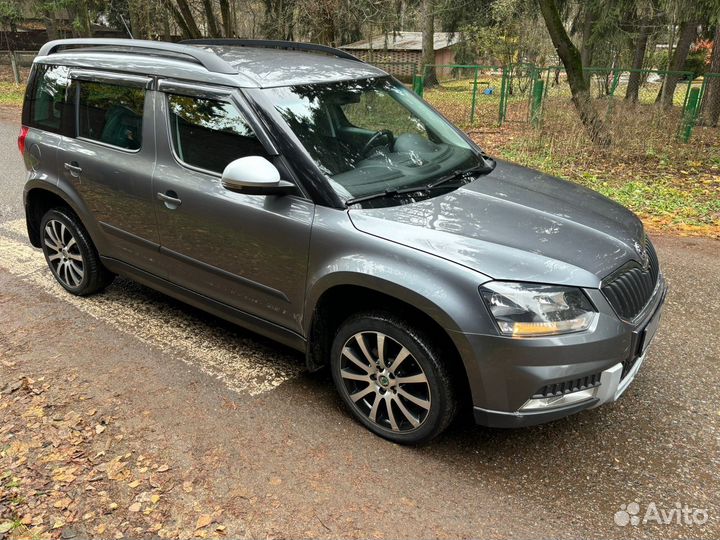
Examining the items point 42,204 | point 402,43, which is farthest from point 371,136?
point 402,43

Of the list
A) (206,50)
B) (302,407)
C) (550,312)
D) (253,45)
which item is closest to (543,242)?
(550,312)

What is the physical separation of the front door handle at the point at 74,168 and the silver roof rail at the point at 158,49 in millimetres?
865

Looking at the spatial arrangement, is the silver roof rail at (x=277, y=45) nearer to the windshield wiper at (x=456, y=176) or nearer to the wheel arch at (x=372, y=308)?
the windshield wiper at (x=456, y=176)

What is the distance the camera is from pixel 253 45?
14.7 ft

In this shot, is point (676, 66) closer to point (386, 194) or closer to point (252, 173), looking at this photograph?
point (386, 194)

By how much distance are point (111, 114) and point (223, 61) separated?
1.07 m

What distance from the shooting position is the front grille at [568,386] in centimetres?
262

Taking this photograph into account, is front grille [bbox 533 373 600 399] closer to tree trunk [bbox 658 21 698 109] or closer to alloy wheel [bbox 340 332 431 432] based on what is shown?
alloy wheel [bbox 340 332 431 432]

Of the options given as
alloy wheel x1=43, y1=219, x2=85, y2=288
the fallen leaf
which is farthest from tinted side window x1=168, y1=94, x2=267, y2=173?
the fallen leaf

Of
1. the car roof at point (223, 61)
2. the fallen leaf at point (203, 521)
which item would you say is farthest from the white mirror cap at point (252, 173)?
the fallen leaf at point (203, 521)

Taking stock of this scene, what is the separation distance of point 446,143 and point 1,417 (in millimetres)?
3168

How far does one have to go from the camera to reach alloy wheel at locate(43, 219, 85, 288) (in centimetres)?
464

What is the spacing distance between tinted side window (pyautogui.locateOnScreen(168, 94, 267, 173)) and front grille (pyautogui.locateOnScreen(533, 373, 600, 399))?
6.23 ft
